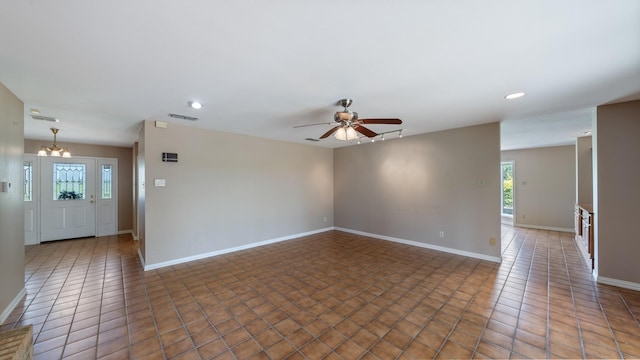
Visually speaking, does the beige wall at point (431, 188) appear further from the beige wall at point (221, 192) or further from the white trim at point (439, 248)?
the beige wall at point (221, 192)

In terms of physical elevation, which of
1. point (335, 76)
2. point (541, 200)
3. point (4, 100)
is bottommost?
point (541, 200)

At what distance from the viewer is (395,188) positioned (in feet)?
18.5

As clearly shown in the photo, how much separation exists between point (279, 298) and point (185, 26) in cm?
290

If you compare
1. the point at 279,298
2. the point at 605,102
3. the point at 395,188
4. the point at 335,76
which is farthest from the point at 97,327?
the point at 605,102

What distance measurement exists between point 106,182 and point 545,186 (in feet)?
40.8

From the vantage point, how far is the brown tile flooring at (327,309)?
2.08 meters

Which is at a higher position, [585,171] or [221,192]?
[585,171]

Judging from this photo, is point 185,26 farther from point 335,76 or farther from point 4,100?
point 4,100

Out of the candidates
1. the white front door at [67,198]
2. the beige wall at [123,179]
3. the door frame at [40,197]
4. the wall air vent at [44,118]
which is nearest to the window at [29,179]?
the door frame at [40,197]

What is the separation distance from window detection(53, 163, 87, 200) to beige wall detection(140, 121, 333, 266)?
382 centimetres

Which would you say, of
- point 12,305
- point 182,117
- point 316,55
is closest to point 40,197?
point 12,305

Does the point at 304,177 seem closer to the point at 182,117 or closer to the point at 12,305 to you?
the point at 182,117

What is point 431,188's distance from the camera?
5.05 m

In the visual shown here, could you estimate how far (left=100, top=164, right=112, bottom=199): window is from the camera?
644 centimetres
